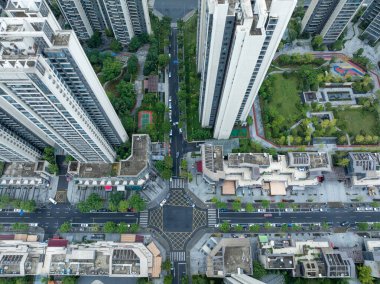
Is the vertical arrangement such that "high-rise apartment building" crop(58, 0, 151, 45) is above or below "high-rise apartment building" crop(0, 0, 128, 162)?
above

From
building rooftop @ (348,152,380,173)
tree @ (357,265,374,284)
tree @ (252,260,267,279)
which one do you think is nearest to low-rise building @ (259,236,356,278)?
tree @ (252,260,267,279)

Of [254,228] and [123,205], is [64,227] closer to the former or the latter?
[123,205]

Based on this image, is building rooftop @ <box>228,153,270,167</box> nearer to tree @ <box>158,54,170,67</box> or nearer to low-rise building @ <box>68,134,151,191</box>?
low-rise building @ <box>68,134,151,191</box>

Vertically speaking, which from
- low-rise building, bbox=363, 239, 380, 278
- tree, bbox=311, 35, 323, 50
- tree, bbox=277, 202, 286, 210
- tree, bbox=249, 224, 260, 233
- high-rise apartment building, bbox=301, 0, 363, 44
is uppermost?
high-rise apartment building, bbox=301, 0, 363, 44

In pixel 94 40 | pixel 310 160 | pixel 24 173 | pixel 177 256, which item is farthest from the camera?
pixel 94 40

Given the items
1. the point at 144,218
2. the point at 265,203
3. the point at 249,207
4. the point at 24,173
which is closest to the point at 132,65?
the point at 24,173

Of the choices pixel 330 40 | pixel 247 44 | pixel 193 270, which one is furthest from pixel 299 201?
pixel 330 40
